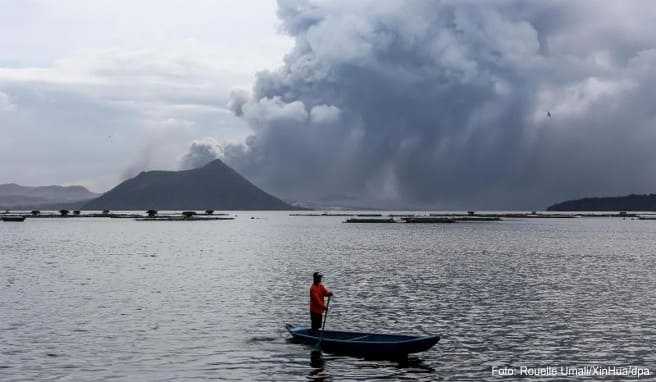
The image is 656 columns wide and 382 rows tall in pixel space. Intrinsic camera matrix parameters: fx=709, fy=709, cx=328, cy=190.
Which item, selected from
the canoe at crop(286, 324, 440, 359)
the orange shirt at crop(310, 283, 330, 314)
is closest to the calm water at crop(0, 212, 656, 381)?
Answer: the canoe at crop(286, 324, 440, 359)

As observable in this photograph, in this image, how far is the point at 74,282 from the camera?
63469 millimetres

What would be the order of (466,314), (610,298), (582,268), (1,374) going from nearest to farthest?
1. (1,374)
2. (466,314)
3. (610,298)
4. (582,268)

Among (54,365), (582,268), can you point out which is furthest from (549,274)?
(54,365)

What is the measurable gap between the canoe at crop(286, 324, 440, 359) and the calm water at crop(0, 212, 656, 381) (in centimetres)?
61

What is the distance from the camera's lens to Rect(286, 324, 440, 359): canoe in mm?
31109

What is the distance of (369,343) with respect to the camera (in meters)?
31.6

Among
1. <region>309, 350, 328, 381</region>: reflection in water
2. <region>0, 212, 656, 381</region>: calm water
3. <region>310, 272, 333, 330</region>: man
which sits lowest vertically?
<region>309, 350, 328, 381</region>: reflection in water

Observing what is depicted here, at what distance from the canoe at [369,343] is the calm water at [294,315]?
2.01ft

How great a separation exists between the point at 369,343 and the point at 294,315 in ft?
44.7

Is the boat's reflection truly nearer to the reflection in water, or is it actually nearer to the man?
the reflection in water

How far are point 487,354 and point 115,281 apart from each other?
41315 millimetres

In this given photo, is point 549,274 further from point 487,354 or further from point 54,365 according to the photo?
point 54,365

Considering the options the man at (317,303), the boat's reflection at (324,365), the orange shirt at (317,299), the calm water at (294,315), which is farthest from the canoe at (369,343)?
the orange shirt at (317,299)

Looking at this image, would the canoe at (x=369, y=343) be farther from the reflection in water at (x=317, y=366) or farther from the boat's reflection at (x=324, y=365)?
the reflection in water at (x=317, y=366)
